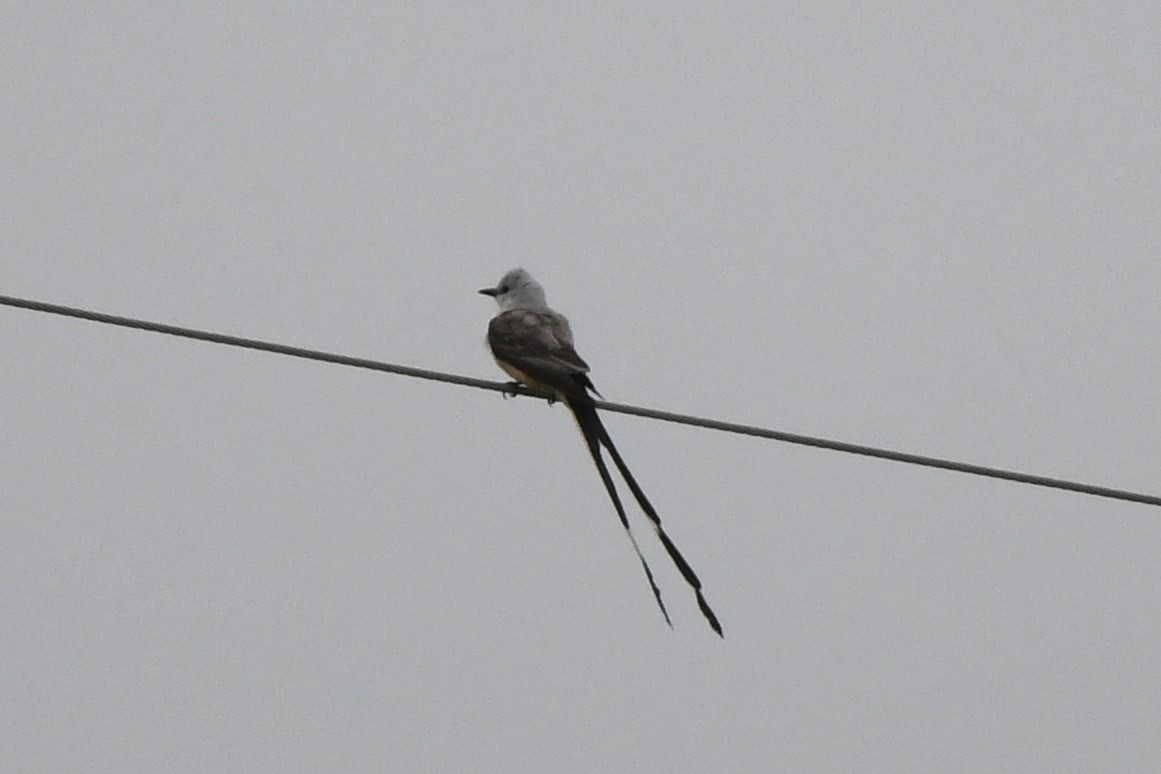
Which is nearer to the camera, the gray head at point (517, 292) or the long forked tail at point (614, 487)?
the long forked tail at point (614, 487)

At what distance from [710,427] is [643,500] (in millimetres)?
818

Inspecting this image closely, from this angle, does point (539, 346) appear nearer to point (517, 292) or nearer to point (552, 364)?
point (552, 364)

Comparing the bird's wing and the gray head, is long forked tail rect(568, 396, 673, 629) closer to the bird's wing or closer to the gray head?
the bird's wing

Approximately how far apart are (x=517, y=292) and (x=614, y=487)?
2.51 metres

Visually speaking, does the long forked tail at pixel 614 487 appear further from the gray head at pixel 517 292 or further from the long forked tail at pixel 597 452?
the gray head at pixel 517 292

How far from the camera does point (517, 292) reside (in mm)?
7715

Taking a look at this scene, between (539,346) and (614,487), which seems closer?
(614,487)

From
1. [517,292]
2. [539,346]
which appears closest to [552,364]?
[539,346]

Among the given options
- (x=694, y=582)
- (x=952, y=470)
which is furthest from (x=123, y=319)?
(x=952, y=470)

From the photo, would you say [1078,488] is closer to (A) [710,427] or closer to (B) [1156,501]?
(B) [1156,501]

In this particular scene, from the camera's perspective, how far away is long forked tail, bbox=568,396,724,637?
4.83 metres

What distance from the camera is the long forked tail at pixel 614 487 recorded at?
4828mm

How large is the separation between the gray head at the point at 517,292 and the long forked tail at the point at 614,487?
172 cm

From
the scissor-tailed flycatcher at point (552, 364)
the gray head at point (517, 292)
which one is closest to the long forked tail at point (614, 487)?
the scissor-tailed flycatcher at point (552, 364)
